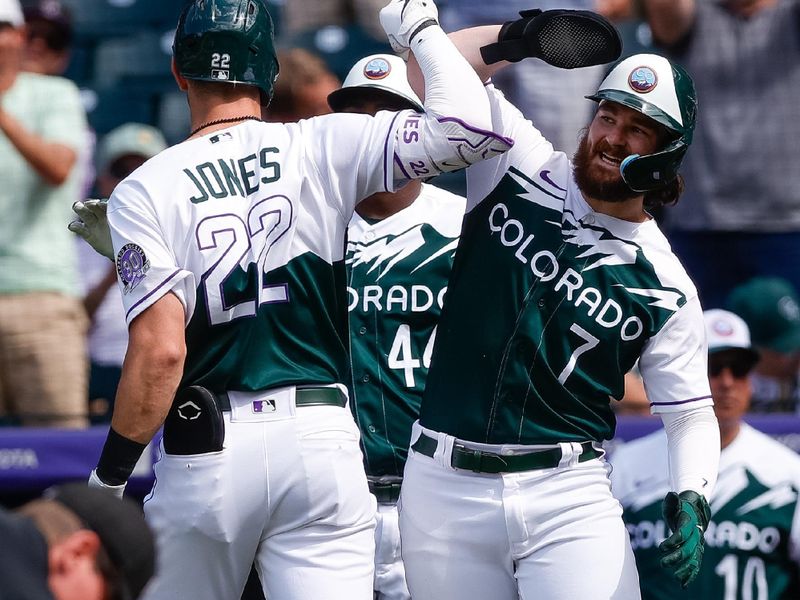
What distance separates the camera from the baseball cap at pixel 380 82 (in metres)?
4.52

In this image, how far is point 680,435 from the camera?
146 inches

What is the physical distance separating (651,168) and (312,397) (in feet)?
3.31

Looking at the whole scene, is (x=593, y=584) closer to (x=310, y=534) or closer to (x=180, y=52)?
(x=310, y=534)

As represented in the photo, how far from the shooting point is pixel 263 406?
10.9ft

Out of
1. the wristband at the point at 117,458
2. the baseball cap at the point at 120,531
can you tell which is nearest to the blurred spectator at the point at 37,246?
the wristband at the point at 117,458

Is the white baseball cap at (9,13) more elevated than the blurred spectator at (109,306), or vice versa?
the white baseball cap at (9,13)

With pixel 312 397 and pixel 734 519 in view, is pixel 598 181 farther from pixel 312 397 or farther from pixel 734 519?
pixel 734 519

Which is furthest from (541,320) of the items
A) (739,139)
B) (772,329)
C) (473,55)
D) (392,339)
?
(739,139)

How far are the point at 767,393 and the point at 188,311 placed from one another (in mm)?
3652

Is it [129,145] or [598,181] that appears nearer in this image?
[598,181]

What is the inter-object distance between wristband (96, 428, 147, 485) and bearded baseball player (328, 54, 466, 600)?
1.05 meters

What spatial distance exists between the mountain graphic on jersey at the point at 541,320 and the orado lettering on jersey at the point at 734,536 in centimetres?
163

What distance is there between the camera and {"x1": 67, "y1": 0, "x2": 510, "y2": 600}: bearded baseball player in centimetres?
329

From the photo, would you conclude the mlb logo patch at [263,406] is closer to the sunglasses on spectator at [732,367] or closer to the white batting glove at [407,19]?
the white batting glove at [407,19]
